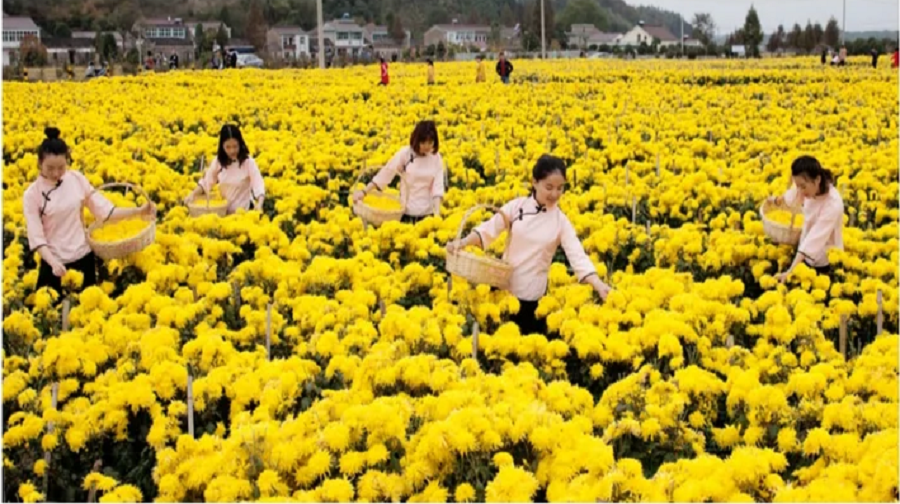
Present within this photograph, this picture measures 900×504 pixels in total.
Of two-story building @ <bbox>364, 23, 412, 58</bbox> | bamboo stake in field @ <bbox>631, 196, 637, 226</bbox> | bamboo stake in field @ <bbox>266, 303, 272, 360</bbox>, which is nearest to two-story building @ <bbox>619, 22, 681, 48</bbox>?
two-story building @ <bbox>364, 23, 412, 58</bbox>

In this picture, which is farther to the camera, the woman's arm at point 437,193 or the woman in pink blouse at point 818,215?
the woman's arm at point 437,193

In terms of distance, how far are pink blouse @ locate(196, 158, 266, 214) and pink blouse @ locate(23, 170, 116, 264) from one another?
193cm

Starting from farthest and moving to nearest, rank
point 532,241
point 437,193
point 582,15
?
point 582,15
point 437,193
point 532,241

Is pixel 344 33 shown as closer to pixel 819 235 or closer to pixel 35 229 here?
pixel 35 229

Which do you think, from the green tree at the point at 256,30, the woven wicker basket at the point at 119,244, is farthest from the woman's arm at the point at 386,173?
the green tree at the point at 256,30

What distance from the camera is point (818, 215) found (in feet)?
21.2

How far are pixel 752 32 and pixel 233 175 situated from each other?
61636 mm

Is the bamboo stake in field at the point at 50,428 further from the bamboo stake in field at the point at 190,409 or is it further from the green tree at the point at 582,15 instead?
the green tree at the point at 582,15

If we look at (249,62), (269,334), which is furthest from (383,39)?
(269,334)

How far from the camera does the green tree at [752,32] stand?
6078 centimetres

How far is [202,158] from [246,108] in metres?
7.10

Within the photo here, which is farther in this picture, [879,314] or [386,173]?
[386,173]

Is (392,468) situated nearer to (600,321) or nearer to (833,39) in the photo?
(600,321)

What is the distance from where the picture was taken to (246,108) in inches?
713
